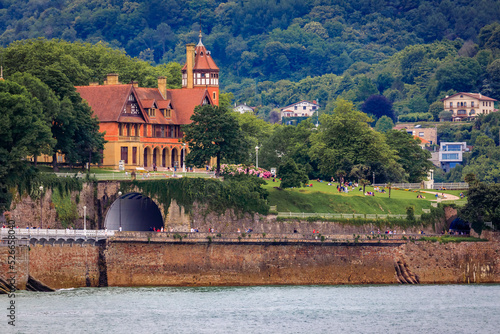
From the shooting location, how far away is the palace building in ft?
390

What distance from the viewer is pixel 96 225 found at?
105 meters

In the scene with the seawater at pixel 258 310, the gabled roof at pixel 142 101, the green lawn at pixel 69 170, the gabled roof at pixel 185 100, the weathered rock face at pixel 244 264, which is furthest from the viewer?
the gabled roof at pixel 185 100

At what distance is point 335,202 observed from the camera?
113188 mm

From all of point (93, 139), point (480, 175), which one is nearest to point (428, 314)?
point (93, 139)

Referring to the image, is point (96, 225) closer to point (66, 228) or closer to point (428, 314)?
point (66, 228)

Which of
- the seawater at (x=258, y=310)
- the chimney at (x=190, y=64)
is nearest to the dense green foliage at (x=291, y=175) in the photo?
the seawater at (x=258, y=310)

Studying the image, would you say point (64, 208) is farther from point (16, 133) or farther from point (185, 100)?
point (185, 100)

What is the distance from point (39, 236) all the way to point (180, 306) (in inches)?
564

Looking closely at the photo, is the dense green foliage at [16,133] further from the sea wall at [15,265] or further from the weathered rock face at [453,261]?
the weathered rock face at [453,261]

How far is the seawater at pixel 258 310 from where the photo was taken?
80.1 metres

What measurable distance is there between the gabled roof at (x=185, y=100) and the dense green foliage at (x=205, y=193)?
20.5 metres

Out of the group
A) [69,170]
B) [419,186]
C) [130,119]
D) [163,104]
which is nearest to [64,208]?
[69,170]

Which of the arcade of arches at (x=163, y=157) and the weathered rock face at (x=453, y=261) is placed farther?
the arcade of arches at (x=163, y=157)

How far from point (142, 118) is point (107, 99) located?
14.9ft
